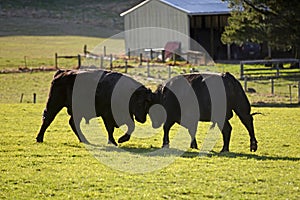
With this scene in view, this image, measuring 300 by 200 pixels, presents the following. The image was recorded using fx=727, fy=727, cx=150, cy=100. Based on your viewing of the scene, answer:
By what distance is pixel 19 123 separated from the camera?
2084cm

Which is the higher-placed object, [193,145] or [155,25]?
[155,25]

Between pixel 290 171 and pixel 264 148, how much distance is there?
367cm

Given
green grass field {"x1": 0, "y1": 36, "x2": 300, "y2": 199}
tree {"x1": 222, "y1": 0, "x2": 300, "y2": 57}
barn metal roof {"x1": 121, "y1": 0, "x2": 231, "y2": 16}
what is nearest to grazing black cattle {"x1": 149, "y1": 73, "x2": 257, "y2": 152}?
green grass field {"x1": 0, "y1": 36, "x2": 300, "y2": 199}

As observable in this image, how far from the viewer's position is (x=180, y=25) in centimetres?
5544

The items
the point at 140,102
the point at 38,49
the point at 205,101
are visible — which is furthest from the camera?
the point at 38,49

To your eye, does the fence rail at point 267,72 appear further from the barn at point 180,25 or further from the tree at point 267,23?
the barn at point 180,25

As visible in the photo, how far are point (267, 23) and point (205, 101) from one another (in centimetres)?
2170

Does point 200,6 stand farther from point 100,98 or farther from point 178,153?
point 178,153

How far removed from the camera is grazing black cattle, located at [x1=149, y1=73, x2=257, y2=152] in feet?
47.4

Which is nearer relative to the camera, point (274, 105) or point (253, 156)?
point (253, 156)

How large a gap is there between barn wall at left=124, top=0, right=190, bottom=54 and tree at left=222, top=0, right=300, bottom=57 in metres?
17.9

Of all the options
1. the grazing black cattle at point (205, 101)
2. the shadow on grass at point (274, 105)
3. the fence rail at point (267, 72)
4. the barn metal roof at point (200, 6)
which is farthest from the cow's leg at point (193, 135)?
the barn metal roof at point (200, 6)

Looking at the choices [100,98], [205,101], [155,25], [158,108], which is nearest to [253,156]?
[205,101]

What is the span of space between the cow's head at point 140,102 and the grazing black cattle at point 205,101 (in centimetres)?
15
